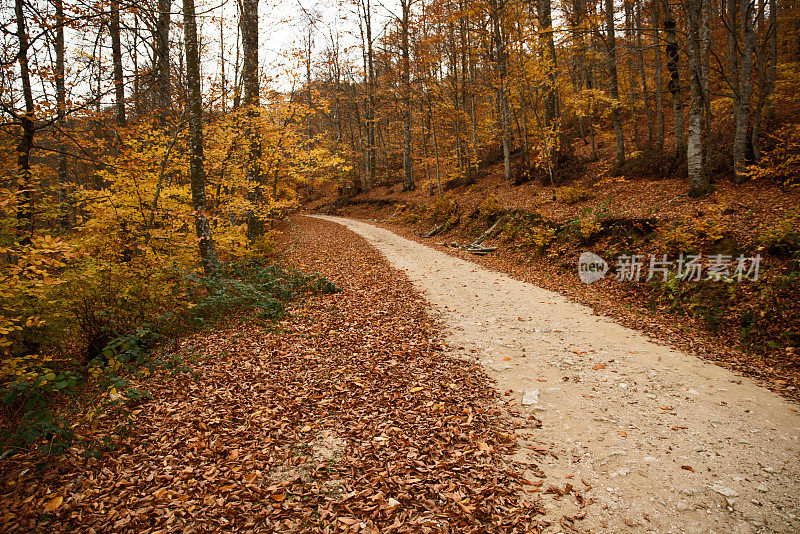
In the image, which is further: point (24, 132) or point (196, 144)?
point (196, 144)

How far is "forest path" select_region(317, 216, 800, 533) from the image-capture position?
3.04 m

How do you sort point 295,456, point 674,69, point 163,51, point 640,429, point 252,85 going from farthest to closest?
point 252,85 → point 674,69 → point 163,51 → point 640,429 → point 295,456

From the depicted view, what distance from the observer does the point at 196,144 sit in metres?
8.17

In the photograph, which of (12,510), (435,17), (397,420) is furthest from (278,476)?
(435,17)

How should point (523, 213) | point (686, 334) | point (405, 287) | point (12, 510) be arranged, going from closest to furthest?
point (12, 510), point (686, 334), point (405, 287), point (523, 213)

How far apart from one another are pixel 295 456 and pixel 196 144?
24.4 feet

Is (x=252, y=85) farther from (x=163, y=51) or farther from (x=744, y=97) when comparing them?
(x=744, y=97)

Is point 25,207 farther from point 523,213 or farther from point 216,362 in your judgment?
point 523,213

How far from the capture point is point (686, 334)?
20.4 feet

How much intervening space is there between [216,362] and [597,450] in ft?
17.5

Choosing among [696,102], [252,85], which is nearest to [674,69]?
[696,102]

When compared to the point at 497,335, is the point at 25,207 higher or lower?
higher

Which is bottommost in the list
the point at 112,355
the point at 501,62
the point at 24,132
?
the point at 112,355

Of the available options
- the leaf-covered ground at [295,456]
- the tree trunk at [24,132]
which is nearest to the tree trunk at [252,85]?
the tree trunk at [24,132]
